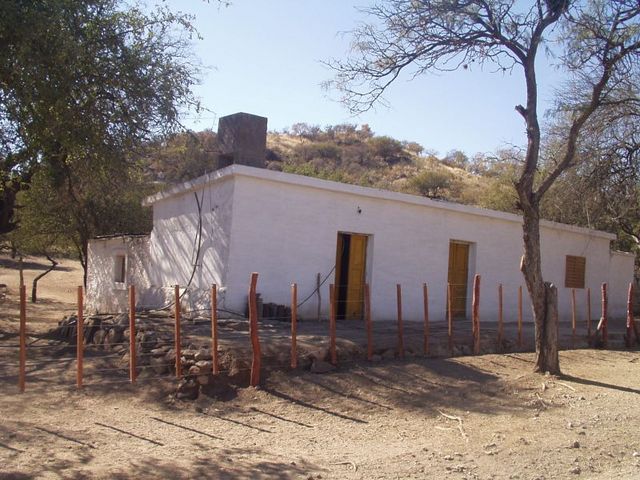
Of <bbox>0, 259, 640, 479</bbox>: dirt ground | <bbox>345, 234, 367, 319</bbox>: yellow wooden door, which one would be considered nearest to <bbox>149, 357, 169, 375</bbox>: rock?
<bbox>0, 259, 640, 479</bbox>: dirt ground

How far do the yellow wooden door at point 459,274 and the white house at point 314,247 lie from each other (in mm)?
27

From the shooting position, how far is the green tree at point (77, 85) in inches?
348

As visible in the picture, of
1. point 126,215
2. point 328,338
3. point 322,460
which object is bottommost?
point 322,460

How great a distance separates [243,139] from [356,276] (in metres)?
3.78

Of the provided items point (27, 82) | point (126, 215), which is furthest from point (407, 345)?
point (126, 215)

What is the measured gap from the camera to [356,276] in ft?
44.9

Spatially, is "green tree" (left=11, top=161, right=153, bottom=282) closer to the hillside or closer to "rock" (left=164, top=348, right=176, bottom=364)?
the hillside

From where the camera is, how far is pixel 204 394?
303 inches

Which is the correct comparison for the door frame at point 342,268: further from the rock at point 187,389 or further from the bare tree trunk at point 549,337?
the rock at point 187,389

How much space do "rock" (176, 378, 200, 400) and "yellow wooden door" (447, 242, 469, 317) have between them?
8853mm

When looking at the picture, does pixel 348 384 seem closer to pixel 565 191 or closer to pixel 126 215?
pixel 565 191

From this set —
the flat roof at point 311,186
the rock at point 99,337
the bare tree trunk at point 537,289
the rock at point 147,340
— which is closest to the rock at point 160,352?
the rock at point 147,340

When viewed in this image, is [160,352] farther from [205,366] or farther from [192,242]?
[192,242]

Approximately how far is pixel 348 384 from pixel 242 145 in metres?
6.68
